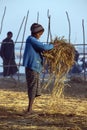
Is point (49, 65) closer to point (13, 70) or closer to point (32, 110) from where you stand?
point (32, 110)

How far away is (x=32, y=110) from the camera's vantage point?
376 inches

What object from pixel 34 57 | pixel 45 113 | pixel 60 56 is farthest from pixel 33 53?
pixel 45 113

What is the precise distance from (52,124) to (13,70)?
9.75m

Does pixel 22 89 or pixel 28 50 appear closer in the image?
pixel 28 50

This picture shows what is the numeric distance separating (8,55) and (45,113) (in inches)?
332

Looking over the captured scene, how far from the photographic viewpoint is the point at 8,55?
17.5 m

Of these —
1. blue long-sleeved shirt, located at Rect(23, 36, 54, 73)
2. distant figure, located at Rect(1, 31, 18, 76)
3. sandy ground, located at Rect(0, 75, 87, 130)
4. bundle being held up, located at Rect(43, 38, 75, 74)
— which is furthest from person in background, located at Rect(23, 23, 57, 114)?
distant figure, located at Rect(1, 31, 18, 76)

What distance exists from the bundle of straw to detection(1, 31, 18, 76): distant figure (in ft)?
26.7

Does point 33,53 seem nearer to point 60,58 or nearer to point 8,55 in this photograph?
point 60,58

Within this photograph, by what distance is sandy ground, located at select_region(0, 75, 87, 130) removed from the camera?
310 inches

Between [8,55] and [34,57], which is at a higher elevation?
[34,57]

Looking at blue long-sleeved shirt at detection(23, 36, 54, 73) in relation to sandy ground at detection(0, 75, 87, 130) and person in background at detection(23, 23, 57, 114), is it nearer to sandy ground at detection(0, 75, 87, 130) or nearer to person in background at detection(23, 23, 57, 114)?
person in background at detection(23, 23, 57, 114)

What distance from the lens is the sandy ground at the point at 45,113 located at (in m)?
7.86

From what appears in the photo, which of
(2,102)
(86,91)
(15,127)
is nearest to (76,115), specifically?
(15,127)
